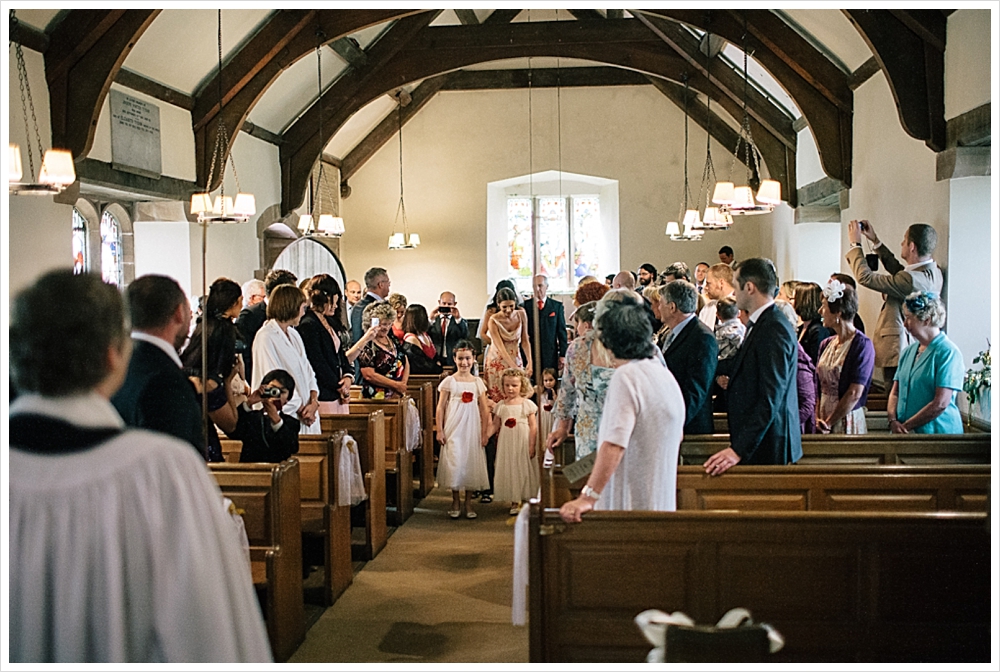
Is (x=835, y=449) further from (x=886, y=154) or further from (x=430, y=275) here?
(x=430, y=275)

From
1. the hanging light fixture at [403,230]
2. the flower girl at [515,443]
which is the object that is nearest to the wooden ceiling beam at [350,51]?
the hanging light fixture at [403,230]

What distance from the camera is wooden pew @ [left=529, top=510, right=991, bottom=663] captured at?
9.77 ft

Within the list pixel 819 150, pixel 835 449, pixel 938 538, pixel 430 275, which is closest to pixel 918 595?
pixel 938 538

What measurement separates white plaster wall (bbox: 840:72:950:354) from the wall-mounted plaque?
531 centimetres

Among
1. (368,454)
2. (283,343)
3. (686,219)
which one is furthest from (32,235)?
(686,219)

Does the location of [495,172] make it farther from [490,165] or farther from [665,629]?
[665,629]

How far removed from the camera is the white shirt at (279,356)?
4598 mm

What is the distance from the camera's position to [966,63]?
570 centimetres

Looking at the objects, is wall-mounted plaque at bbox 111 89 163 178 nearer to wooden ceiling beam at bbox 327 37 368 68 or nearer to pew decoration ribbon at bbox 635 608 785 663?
wooden ceiling beam at bbox 327 37 368 68

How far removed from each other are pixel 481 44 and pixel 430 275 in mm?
4037

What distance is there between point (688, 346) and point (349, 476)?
1670mm

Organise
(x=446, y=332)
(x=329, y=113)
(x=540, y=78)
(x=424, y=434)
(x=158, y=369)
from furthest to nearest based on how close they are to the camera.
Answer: (x=540, y=78) < (x=329, y=113) < (x=446, y=332) < (x=424, y=434) < (x=158, y=369)

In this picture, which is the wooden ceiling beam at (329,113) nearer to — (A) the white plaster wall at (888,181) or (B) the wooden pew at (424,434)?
(A) the white plaster wall at (888,181)

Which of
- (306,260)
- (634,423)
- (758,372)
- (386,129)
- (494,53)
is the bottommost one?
(634,423)
